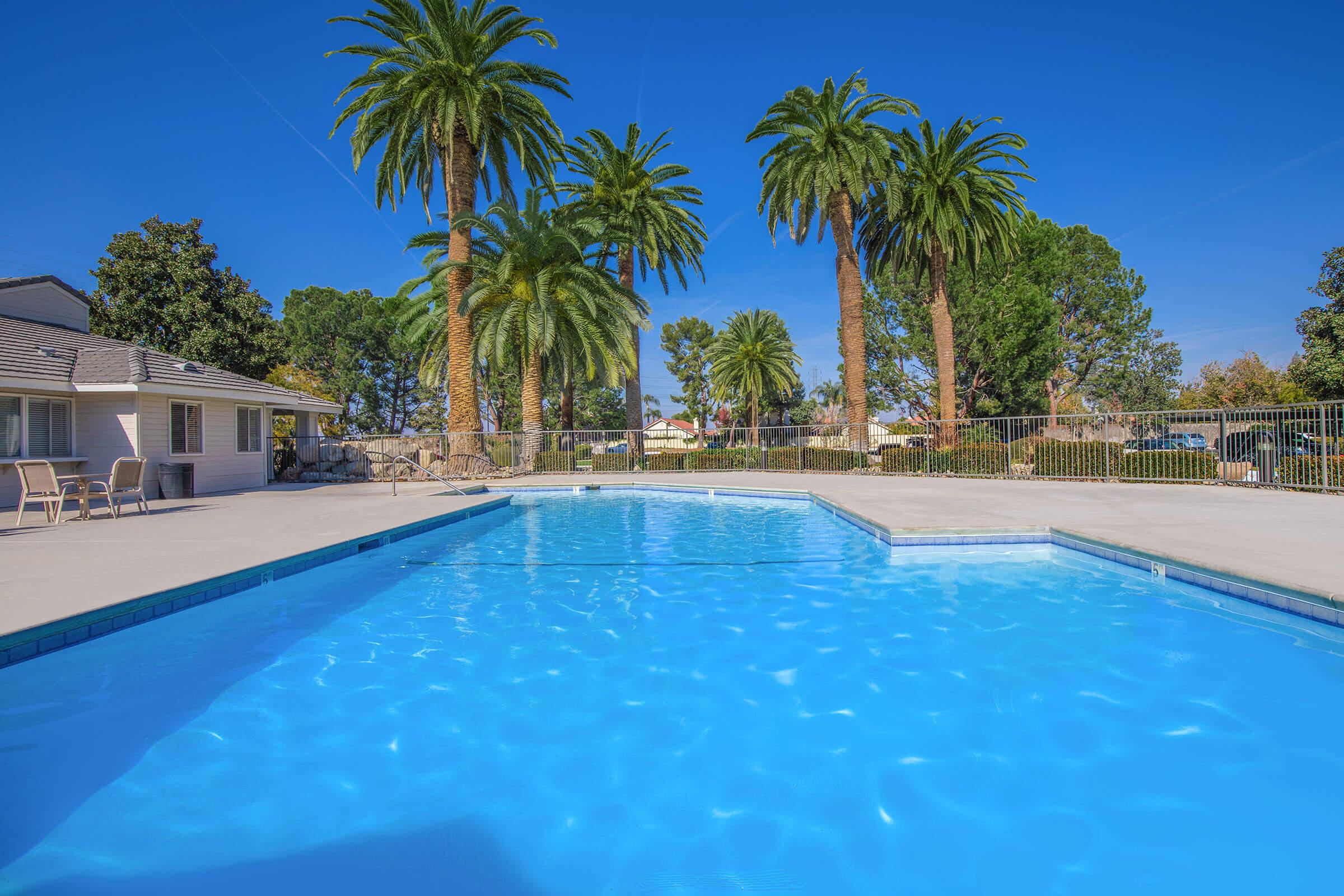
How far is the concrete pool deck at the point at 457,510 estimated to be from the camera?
16.4ft

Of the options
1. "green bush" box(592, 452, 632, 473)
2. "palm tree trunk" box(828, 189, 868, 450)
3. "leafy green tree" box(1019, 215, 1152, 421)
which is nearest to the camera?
"palm tree trunk" box(828, 189, 868, 450)

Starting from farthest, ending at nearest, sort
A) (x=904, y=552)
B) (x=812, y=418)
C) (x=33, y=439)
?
1. (x=812, y=418)
2. (x=33, y=439)
3. (x=904, y=552)

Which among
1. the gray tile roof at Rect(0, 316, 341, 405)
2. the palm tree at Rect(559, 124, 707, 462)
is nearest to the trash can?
the gray tile roof at Rect(0, 316, 341, 405)

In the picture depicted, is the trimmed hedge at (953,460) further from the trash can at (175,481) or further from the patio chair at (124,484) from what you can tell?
the trash can at (175,481)

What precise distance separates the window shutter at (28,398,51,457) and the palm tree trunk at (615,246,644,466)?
1395 centimetres

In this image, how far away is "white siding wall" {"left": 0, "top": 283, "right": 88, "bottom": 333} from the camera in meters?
15.3

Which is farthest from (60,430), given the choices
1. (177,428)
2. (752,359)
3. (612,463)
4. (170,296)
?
(752,359)

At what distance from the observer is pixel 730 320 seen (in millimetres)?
36375

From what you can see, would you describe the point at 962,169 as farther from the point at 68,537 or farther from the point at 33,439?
the point at 33,439

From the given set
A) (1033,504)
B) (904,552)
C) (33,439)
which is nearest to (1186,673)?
(904,552)

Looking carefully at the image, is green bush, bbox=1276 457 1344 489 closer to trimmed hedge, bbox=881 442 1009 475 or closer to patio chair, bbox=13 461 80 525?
trimmed hedge, bbox=881 442 1009 475

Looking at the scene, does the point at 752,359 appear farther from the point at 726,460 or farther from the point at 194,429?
the point at 194,429

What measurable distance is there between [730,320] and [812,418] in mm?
38296

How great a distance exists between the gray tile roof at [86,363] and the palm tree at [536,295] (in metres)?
6.37
